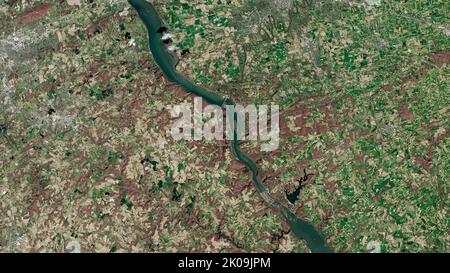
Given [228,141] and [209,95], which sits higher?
[209,95]

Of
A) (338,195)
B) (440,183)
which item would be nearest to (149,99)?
(338,195)

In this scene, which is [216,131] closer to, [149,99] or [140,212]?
[149,99]

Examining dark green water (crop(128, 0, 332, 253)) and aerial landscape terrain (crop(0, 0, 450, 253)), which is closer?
aerial landscape terrain (crop(0, 0, 450, 253))

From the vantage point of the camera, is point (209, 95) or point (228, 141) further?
point (209, 95)

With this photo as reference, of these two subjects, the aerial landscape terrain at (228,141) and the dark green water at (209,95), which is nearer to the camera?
the aerial landscape terrain at (228,141)
